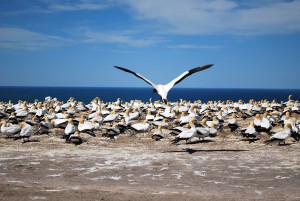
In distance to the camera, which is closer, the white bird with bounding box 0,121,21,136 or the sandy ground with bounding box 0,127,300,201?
the sandy ground with bounding box 0,127,300,201

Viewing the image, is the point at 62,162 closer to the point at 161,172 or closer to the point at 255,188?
the point at 161,172

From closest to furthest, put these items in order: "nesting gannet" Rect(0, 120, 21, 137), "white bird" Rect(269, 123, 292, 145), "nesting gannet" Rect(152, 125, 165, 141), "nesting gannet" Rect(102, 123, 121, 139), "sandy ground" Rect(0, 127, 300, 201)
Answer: "sandy ground" Rect(0, 127, 300, 201) < "white bird" Rect(269, 123, 292, 145) < "nesting gannet" Rect(0, 120, 21, 137) < "nesting gannet" Rect(152, 125, 165, 141) < "nesting gannet" Rect(102, 123, 121, 139)

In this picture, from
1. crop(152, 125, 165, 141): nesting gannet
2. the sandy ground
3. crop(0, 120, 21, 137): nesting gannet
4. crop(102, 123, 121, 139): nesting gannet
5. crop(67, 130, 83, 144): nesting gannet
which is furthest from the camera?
crop(102, 123, 121, 139): nesting gannet

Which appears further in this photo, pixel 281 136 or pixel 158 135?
pixel 158 135

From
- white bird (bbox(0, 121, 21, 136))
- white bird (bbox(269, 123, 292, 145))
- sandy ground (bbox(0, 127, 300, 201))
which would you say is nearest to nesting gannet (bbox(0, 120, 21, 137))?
white bird (bbox(0, 121, 21, 136))

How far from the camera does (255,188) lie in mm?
9359

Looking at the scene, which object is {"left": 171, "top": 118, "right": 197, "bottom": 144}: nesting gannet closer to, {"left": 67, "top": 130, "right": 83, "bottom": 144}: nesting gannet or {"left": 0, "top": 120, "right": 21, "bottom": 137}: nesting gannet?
{"left": 67, "top": 130, "right": 83, "bottom": 144}: nesting gannet

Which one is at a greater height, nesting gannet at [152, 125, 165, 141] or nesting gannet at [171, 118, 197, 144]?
nesting gannet at [171, 118, 197, 144]

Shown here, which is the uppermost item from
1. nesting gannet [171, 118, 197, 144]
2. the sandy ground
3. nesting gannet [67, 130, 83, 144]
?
nesting gannet [171, 118, 197, 144]

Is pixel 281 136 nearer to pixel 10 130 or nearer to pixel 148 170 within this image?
pixel 148 170

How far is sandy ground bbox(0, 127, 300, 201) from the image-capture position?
8906 mm

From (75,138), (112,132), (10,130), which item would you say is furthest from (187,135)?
(10,130)

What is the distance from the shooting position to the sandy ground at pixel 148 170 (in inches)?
351

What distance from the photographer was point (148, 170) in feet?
36.7
